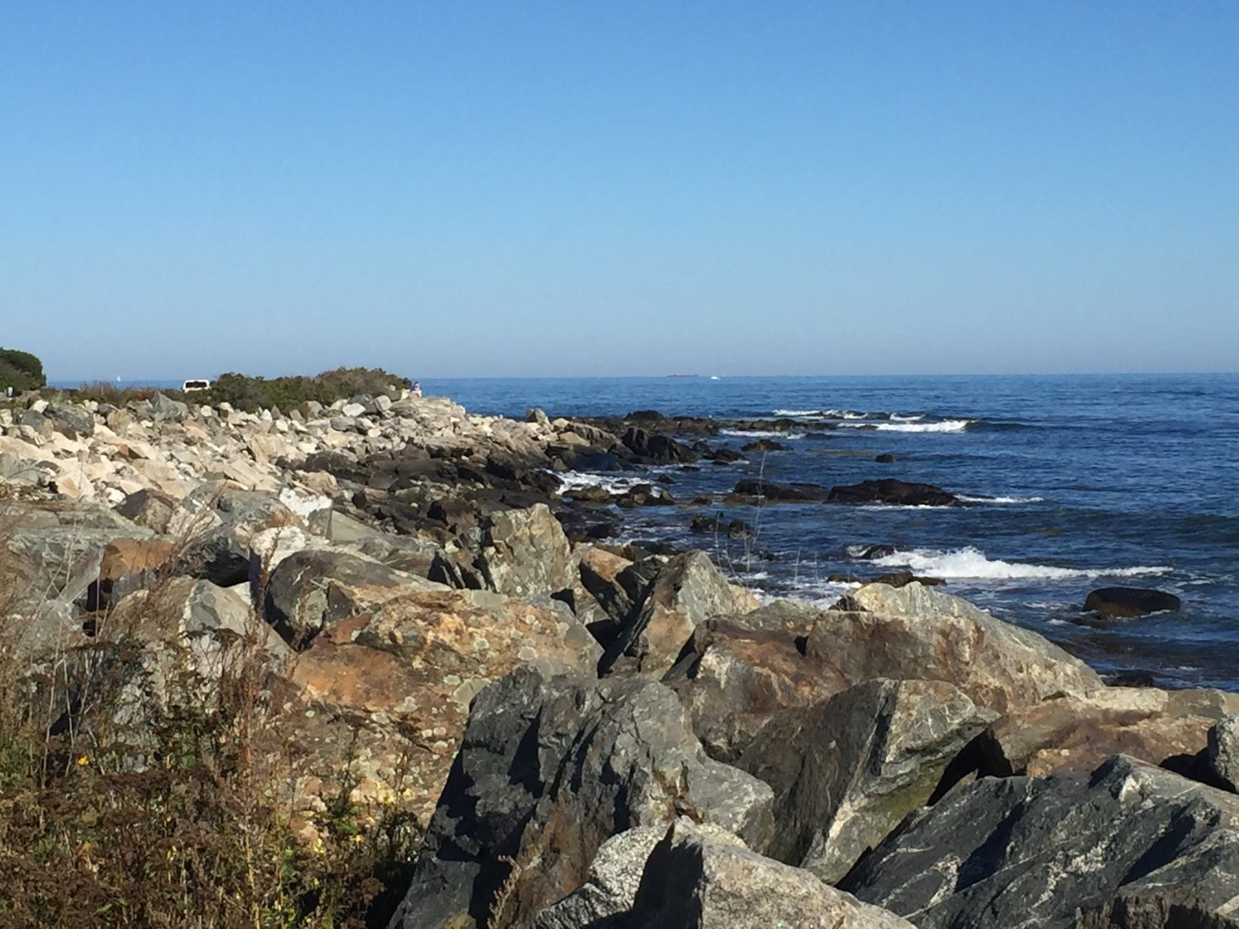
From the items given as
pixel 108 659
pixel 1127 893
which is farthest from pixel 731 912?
pixel 108 659

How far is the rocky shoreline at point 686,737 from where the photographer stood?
3623mm

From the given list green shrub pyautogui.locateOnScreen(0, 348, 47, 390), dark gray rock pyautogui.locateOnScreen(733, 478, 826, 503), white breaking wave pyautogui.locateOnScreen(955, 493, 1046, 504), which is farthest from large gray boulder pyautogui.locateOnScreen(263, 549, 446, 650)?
green shrub pyautogui.locateOnScreen(0, 348, 47, 390)

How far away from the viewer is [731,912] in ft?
9.76

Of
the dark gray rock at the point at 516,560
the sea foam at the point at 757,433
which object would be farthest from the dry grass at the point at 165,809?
the sea foam at the point at 757,433

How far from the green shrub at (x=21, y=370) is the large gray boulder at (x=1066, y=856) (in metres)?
40.9

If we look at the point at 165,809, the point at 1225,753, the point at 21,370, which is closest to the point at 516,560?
the point at 165,809

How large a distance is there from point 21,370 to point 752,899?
46.7 m

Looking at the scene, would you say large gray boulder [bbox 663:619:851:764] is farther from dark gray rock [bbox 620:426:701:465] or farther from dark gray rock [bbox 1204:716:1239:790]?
dark gray rock [bbox 620:426:701:465]

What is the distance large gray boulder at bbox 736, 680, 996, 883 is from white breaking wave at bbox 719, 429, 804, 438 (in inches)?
2116

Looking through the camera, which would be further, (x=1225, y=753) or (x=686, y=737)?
(x=686, y=737)

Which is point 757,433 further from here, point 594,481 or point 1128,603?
point 1128,603

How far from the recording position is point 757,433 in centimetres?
6119

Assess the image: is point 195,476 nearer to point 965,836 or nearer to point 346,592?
point 346,592

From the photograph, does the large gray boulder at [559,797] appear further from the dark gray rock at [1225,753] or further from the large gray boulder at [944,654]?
the large gray boulder at [944,654]
